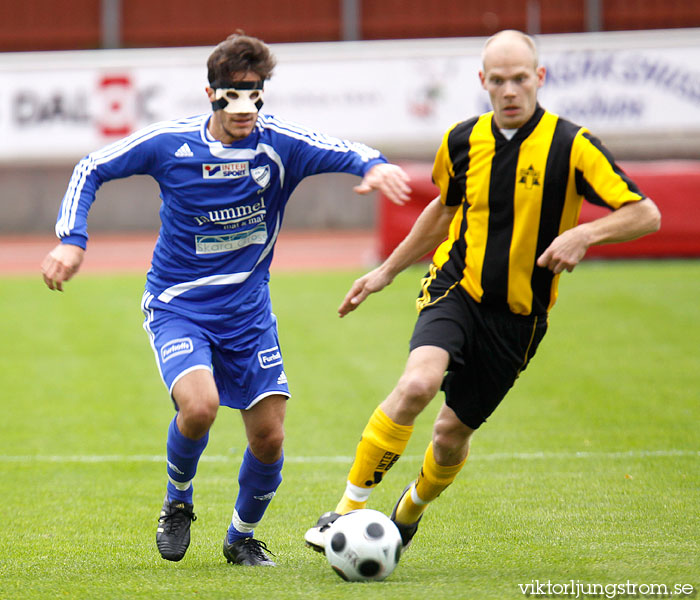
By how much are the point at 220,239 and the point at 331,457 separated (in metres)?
2.95

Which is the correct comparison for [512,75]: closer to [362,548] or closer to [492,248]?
[492,248]

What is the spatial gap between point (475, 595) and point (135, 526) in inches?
92.9

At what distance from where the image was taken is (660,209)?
51.7 ft

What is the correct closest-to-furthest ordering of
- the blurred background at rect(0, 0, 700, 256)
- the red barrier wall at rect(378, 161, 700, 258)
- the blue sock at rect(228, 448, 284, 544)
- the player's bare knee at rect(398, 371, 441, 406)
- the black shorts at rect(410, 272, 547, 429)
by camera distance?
the player's bare knee at rect(398, 371, 441, 406), the black shorts at rect(410, 272, 547, 429), the blue sock at rect(228, 448, 284, 544), the red barrier wall at rect(378, 161, 700, 258), the blurred background at rect(0, 0, 700, 256)

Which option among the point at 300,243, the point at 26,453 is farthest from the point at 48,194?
the point at 26,453

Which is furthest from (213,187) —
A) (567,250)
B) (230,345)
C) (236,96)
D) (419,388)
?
(567,250)

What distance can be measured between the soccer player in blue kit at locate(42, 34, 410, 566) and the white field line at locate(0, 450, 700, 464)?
241cm

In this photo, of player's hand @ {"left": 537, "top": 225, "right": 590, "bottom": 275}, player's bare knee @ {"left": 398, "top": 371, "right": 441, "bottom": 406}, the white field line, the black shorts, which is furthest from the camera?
the white field line

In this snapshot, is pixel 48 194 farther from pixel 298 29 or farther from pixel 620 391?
pixel 620 391

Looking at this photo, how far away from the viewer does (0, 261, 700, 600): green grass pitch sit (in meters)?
4.35

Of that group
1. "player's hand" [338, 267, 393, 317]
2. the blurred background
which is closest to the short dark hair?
"player's hand" [338, 267, 393, 317]

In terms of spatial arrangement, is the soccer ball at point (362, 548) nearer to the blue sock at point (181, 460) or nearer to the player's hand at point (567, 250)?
the blue sock at point (181, 460)

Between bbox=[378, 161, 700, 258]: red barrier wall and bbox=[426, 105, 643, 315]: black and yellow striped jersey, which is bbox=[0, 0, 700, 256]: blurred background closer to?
bbox=[378, 161, 700, 258]: red barrier wall

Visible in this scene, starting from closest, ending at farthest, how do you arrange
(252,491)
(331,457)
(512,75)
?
(512,75)
(252,491)
(331,457)
